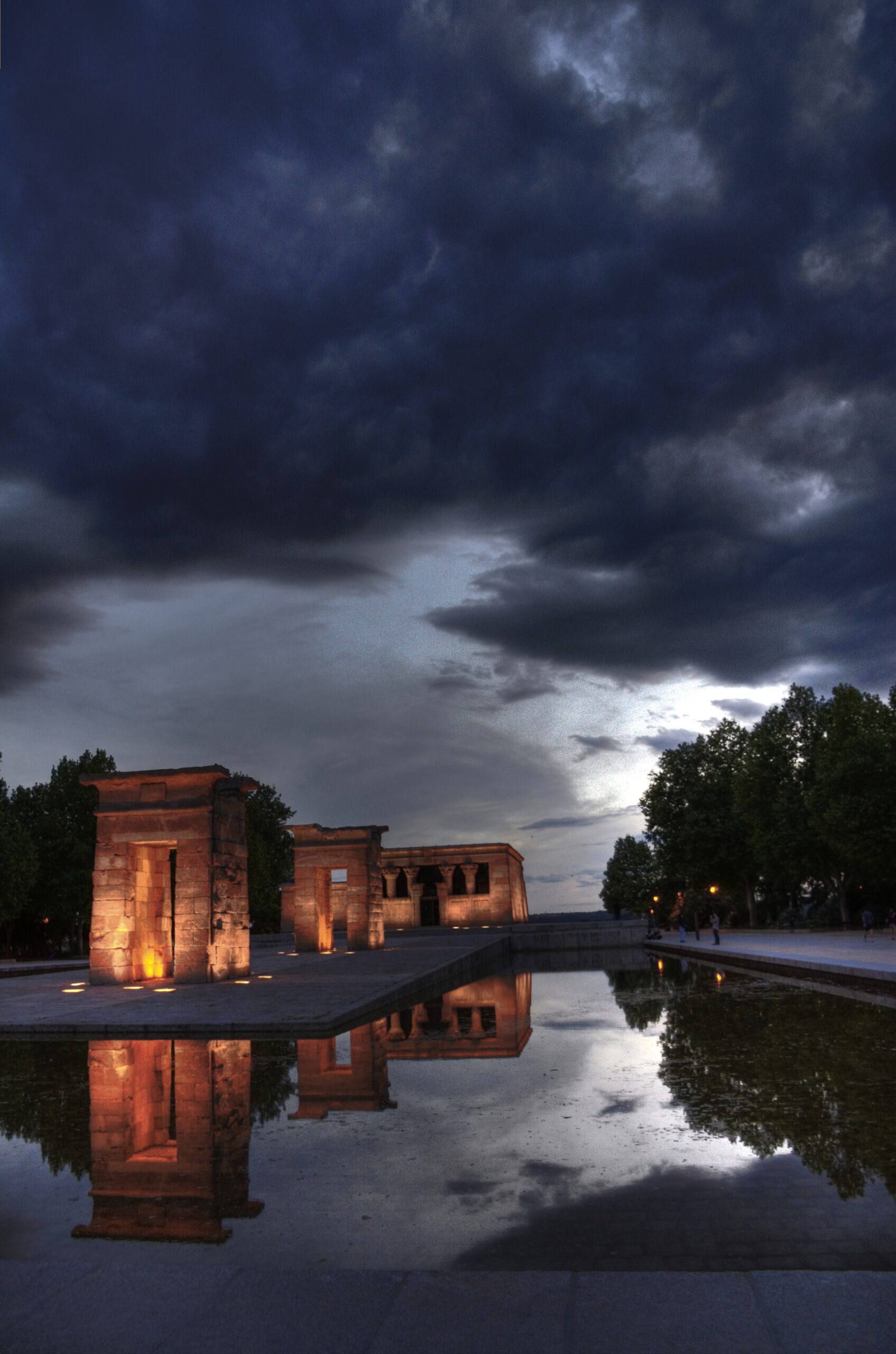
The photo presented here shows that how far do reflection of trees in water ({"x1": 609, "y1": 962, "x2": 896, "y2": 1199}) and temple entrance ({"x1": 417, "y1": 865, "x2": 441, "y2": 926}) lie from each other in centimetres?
4589

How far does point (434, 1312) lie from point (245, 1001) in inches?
516

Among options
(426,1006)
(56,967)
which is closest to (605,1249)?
(426,1006)

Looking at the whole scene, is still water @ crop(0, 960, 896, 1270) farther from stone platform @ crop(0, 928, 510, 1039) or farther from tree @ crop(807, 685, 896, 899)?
tree @ crop(807, 685, 896, 899)

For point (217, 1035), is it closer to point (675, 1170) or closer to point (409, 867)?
point (675, 1170)

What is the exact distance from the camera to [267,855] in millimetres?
68312

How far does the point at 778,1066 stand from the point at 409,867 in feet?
171

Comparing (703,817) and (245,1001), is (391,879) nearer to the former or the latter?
(703,817)

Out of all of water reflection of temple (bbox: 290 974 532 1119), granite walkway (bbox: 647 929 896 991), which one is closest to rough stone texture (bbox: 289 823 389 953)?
granite walkway (bbox: 647 929 896 991)

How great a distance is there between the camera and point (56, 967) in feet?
114

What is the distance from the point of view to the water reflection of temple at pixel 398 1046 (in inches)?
332

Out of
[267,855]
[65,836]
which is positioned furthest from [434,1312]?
[267,855]

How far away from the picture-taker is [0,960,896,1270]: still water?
4590 millimetres

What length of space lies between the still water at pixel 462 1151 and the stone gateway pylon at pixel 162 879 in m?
8.70

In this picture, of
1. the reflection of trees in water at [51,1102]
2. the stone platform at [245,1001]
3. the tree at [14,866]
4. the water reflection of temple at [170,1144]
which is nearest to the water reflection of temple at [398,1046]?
the stone platform at [245,1001]
